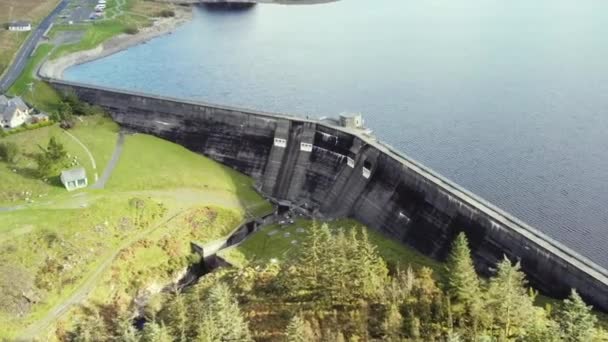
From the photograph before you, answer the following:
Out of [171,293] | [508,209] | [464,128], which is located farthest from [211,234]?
[464,128]

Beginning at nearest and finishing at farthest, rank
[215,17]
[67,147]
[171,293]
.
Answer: [171,293] < [67,147] < [215,17]

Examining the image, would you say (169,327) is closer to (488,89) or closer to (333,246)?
(333,246)

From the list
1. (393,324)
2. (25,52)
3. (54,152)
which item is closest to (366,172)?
(393,324)

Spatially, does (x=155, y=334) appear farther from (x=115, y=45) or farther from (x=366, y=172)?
(x=115, y=45)

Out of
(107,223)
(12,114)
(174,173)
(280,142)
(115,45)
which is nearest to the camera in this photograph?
(107,223)

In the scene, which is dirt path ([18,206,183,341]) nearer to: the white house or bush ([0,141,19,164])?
bush ([0,141,19,164])

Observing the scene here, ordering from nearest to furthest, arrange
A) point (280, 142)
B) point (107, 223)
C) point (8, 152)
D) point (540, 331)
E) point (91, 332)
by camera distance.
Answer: point (540, 331) < point (91, 332) < point (107, 223) < point (8, 152) < point (280, 142)

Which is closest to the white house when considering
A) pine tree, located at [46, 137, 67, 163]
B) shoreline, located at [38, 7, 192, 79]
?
pine tree, located at [46, 137, 67, 163]

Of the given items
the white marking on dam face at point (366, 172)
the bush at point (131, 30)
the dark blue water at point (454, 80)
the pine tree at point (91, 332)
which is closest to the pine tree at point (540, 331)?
the dark blue water at point (454, 80)
